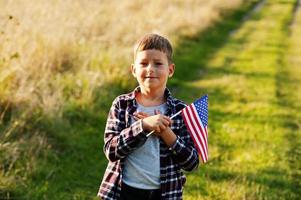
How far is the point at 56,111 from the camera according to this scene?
710 centimetres

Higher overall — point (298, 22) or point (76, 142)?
point (298, 22)

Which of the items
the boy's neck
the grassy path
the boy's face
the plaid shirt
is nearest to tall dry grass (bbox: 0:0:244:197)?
the grassy path

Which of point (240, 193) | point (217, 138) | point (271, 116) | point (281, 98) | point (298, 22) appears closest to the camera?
point (240, 193)

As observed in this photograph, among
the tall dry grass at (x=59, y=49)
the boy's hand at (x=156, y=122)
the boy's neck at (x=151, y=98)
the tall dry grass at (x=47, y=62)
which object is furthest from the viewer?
the tall dry grass at (x=59, y=49)

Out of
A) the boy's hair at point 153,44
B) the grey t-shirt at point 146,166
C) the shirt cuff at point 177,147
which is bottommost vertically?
the grey t-shirt at point 146,166

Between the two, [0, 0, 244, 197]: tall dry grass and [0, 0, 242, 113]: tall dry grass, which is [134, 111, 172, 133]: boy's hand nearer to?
[0, 0, 244, 197]: tall dry grass

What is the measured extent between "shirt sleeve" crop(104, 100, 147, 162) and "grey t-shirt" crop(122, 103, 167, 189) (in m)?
0.09

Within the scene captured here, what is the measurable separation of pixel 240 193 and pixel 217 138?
2058mm

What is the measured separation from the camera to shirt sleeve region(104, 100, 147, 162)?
3.35m

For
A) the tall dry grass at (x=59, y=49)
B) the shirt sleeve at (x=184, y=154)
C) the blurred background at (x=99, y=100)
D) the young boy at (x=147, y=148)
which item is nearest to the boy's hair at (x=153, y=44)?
the young boy at (x=147, y=148)

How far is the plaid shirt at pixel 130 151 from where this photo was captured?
3.41 m

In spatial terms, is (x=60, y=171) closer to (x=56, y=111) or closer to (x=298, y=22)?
(x=56, y=111)

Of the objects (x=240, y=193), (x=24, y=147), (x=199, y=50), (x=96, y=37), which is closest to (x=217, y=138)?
(x=240, y=193)

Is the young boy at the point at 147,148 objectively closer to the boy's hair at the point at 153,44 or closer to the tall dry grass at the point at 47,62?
the boy's hair at the point at 153,44
